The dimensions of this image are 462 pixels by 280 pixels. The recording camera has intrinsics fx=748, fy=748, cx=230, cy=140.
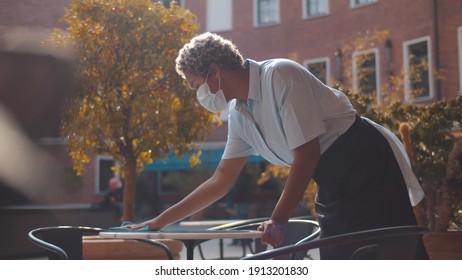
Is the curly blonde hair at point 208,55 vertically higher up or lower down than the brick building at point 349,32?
lower down

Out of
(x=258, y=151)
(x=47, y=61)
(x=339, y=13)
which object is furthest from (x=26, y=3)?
(x=339, y=13)

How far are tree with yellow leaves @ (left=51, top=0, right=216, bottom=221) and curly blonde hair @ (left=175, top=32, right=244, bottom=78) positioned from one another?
3.01 meters

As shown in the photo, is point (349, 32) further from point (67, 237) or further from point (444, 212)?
point (67, 237)

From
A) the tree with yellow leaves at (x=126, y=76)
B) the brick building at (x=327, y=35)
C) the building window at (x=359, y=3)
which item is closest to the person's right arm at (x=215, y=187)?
the brick building at (x=327, y=35)

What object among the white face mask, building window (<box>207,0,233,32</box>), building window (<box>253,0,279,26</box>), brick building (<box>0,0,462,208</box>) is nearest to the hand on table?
the white face mask

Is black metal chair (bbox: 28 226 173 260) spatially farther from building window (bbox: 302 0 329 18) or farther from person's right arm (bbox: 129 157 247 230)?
building window (bbox: 302 0 329 18)

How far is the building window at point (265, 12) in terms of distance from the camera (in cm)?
1340

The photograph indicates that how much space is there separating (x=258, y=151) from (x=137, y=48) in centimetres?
293

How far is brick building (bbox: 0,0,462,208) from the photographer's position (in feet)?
18.7

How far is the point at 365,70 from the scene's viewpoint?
9.58m

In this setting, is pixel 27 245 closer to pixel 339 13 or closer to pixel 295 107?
pixel 295 107

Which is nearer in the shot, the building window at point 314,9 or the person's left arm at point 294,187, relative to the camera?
the person's left arm at point 294,187

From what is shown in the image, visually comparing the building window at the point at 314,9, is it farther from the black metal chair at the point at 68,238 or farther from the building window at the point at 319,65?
the black metal chair at the point at 68,238

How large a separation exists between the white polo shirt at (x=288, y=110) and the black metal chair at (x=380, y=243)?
0.30 metres
